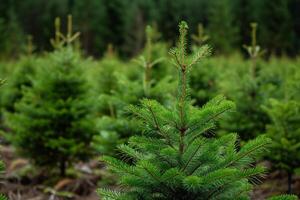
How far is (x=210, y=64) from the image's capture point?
12242 millimetres

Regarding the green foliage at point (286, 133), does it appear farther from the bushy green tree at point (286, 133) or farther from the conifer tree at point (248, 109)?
the conifer tree at point (248, 109)

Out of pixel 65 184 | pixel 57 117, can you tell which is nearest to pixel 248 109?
pixel 57 117

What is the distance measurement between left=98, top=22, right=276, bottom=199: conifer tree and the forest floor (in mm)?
3799

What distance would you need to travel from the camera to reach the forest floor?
27.6 feet

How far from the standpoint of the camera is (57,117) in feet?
30.6

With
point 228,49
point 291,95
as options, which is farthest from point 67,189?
point 228,49

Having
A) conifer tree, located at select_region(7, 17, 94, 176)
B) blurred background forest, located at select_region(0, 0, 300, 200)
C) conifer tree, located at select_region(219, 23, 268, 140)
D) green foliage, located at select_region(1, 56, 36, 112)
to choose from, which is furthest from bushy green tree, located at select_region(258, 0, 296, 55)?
conifer tree, located at select_region(7, 17, 94, 176)

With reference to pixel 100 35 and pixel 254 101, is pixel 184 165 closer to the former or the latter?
pixel 254 101

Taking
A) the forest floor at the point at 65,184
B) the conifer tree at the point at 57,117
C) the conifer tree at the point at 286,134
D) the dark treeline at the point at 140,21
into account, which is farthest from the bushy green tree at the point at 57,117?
the dark treeline at the point at 140,21

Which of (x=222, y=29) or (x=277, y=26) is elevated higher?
(x=277, y=26)

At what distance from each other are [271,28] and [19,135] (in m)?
47.6

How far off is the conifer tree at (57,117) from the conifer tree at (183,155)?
5.21 m

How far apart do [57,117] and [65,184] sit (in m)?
1.46

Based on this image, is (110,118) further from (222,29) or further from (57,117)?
(222,29)
